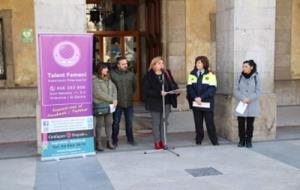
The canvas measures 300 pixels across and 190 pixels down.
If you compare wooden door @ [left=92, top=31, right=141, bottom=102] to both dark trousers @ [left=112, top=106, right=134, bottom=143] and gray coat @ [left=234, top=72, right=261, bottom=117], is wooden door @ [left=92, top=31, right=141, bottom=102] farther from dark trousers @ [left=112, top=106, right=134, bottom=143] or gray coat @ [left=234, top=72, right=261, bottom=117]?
gray coat @ [left=234, top=72, right=261, bottom=117]

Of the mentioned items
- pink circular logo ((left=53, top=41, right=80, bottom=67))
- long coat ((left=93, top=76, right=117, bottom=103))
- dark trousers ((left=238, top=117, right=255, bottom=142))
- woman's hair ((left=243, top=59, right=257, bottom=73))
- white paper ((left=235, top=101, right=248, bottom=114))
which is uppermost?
pink circular logo ((left=53, top=41, right=80, bottom=67))

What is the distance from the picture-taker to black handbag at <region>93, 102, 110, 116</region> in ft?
27.3

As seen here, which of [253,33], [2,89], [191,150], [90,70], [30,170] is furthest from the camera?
[2,89]

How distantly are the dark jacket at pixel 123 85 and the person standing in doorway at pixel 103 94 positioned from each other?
0.21 m

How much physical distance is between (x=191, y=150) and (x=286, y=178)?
221 cm

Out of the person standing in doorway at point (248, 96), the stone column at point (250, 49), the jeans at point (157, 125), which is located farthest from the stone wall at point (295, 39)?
the jeans at point (157, 125)

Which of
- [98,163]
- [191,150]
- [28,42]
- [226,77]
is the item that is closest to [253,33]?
[226,77]

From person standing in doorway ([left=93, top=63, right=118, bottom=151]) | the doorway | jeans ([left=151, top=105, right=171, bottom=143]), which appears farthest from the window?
jeans ([left=151, top=105, right=171, bottom=143])

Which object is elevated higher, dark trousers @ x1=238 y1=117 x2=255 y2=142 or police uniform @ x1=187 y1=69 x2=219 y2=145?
police uniform @ x1=187 y1=69 x2=219 y2=145

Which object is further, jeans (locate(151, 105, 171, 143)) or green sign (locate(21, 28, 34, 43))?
green sign (locate(21, 28, 34, 43))

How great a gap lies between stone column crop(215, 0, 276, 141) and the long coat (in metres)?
2.35

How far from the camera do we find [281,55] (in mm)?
14359

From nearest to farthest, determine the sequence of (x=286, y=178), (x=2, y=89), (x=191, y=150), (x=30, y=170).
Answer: (x=286, y=178), (x=30, y=170), (x=191, y=150), (x=2, y=89)

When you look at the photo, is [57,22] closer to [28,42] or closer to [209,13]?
[28,42]
